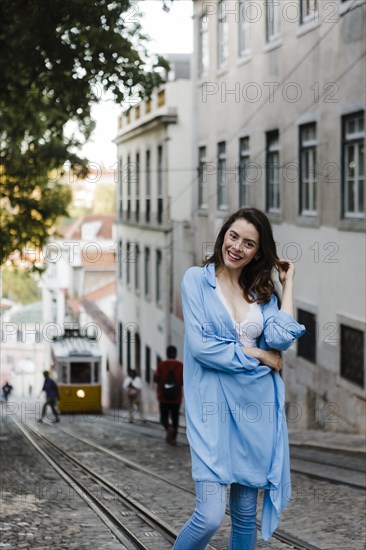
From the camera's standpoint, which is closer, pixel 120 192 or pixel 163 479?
pixel 163 479

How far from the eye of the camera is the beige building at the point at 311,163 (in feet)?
55.4

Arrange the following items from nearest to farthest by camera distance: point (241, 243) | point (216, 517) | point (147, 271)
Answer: point (216, 517) < point (241, 243) < point (147, 271)

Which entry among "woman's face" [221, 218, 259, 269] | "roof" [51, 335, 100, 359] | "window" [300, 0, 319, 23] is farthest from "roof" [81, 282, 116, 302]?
"woman's face" [221, 218, 259, 269]

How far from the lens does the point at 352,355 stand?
16.9 metres

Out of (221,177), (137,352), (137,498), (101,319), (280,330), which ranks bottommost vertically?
(137,352)

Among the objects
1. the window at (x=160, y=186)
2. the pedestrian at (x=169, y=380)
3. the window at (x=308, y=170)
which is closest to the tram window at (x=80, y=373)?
the window at (x=160, y=186)

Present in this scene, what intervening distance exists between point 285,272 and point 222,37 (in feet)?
75.8

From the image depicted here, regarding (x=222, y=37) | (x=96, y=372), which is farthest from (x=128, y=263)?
(x=222, y=37)

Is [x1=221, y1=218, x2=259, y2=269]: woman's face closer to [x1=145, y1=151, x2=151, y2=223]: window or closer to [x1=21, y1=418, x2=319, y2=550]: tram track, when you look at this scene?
[x1=21, y1=418, x2=319, y2=550]: tram track

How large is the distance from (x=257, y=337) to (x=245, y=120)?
19.7 metres

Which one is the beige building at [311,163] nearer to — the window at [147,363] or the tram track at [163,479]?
the tram track at [163,479]

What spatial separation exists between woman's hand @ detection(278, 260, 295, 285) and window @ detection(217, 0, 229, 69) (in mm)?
21574

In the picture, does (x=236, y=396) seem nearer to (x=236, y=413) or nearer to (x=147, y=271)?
(x=236, y=413)

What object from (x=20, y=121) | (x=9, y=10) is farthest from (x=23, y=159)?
(x=9, y=10)
